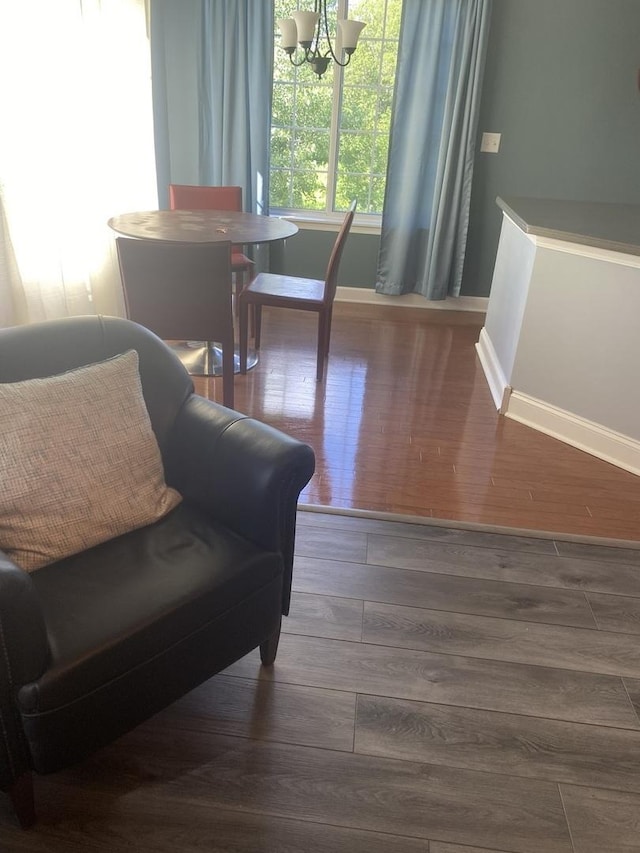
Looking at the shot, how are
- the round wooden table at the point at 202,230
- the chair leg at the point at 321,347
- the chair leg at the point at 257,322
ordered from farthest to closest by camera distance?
the chair leg at the point at 257,322, the chair leg at the point at 321,347, the round wooden table at the point at 202,230

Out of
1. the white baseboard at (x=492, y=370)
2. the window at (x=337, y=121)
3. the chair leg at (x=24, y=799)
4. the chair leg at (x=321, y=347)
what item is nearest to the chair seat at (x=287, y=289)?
the chair leg at (x=321, y=347)

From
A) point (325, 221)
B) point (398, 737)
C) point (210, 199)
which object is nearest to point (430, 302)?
point (325, 221)

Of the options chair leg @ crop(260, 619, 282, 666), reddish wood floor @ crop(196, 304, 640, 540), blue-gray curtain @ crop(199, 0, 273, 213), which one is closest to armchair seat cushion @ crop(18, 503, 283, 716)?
chair leg @ crop(260, 619, 282, 666)

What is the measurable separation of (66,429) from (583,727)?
1.44 metres

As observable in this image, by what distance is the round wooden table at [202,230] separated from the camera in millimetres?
3172

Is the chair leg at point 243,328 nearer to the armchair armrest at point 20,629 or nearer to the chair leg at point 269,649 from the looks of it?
the chair leg at point 269,649

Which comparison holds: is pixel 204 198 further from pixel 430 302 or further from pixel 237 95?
pixel 430 302

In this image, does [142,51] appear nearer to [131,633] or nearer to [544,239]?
[544,239]

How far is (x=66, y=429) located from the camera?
4.79 ft

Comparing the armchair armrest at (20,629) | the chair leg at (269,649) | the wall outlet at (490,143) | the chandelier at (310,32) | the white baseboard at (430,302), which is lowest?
the chair leg at (269,649)

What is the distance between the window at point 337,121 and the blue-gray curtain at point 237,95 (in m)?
0.24

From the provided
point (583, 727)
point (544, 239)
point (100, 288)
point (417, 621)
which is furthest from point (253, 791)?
point (100, 288)

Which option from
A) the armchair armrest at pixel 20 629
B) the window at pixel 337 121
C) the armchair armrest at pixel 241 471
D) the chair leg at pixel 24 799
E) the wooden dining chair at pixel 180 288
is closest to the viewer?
the armchair armrest at pixel 20 629

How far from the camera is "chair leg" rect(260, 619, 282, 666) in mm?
1699
